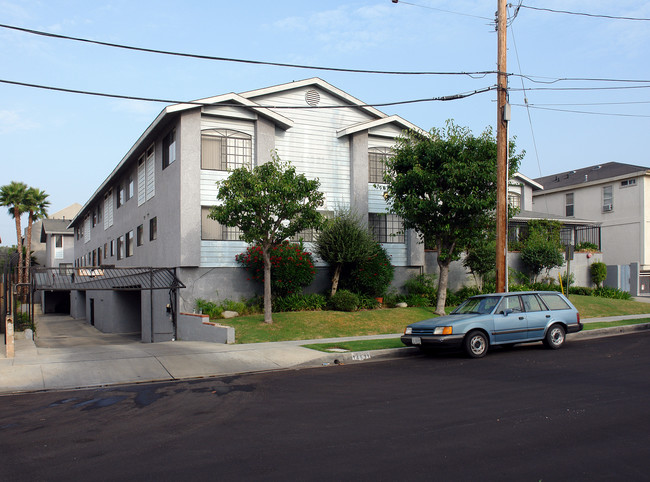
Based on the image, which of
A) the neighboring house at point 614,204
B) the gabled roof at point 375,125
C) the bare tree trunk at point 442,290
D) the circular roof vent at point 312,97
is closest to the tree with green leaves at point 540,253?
the bare tree trunk at point 442,290

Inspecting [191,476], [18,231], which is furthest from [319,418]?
[18,231]

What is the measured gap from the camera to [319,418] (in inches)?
308

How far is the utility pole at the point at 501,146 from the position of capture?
1658cm

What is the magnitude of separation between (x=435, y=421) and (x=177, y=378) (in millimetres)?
6701

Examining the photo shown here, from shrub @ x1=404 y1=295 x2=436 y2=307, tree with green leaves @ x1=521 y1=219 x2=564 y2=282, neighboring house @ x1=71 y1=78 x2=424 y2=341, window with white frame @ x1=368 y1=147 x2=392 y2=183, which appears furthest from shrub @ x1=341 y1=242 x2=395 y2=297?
tree with green leaves @ x1=521 y1=219 x2=564 y2=282

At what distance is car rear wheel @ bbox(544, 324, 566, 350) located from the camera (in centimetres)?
1409

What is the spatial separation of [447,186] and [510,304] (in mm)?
7763

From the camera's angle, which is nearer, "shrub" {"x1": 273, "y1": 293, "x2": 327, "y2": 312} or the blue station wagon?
the blue station wagon

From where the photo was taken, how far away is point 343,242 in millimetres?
21906

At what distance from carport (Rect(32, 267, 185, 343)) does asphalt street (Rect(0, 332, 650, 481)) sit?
1019cm

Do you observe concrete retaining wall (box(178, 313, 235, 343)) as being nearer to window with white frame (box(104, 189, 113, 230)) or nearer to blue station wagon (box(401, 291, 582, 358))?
blue station wagon (box(401, 291, 582, 358))

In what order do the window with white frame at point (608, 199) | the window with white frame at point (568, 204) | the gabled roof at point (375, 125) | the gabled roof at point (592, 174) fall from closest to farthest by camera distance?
1. the gabled roof at point (375, 125)
2. the gabled roof at point (592, 174)
3. the window with white frame at point (608, 199)
4. the window with white frame at point (568, 204)

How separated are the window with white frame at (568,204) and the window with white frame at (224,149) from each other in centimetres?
2571

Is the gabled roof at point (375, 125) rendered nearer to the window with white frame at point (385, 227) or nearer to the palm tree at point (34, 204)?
the window with white frame at point (385, 227)
